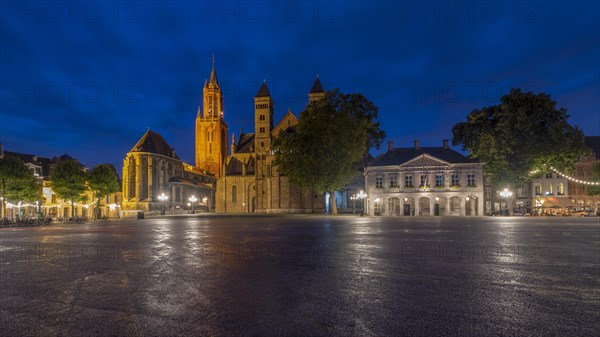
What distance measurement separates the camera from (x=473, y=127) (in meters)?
51.2

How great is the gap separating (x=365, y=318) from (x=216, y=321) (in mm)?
2194

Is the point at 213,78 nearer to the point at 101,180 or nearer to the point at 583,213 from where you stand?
the point at 101,180

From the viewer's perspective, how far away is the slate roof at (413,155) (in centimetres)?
5447

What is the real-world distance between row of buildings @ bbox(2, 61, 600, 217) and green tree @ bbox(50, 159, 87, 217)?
854 cm

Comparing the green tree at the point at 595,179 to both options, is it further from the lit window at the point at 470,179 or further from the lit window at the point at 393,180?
the lit window at the point at 393,180

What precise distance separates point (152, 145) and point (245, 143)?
77.2 ft

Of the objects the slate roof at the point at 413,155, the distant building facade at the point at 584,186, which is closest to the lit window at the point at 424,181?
the slate roof at the point at 413,155

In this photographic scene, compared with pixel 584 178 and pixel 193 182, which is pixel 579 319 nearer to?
pixel 584 178

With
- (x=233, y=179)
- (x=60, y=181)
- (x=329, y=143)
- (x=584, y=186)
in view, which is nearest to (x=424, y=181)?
(x=329, y=143)

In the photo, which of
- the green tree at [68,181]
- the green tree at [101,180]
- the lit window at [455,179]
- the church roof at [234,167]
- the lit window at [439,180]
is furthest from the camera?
the church roof at [234,167]

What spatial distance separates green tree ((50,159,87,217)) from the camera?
2130 inches

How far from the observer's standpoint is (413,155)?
56.5 metres

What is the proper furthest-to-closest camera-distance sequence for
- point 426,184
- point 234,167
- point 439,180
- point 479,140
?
point 234,167, point 426,184, point 439,180, point 479,140

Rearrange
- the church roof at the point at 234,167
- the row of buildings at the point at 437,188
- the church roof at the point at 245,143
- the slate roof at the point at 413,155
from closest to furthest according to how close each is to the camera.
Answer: the row of buildings at the point at 437,188
the slate roof at the point at 413,155
the church roof at the point at 234,167
the church roof at the point at 245,143
